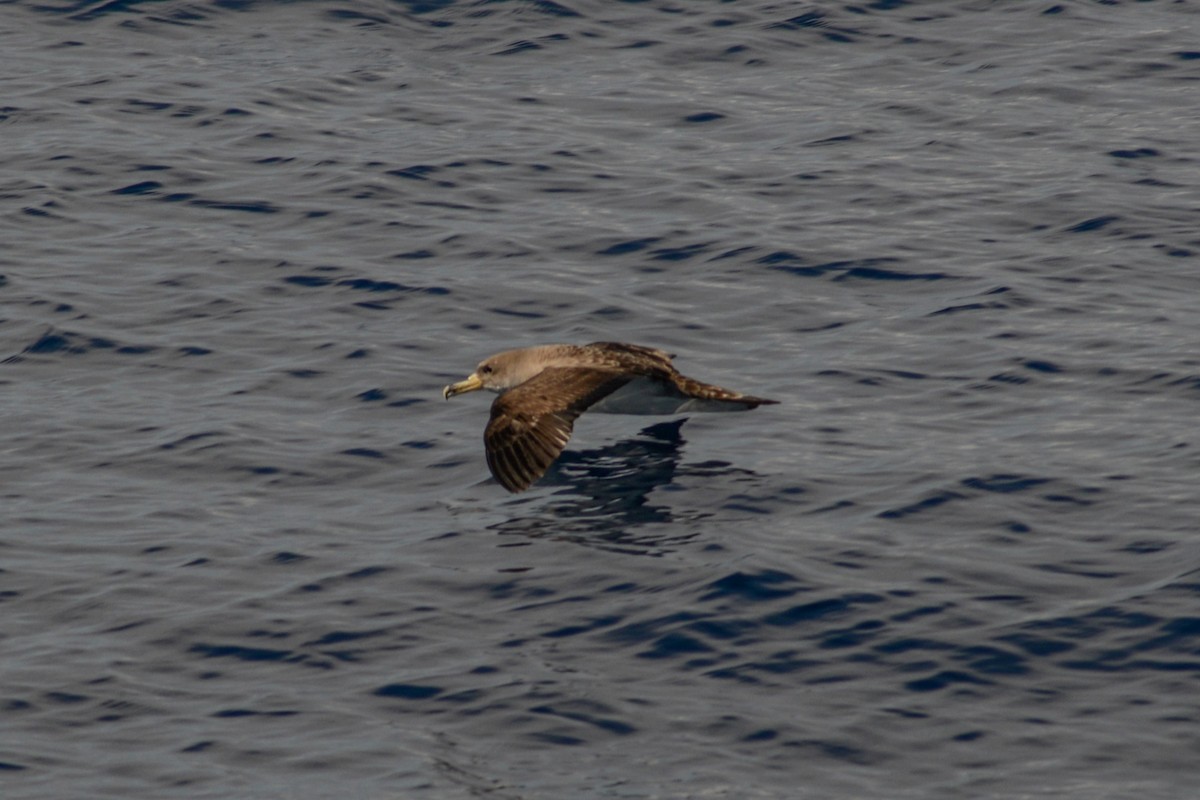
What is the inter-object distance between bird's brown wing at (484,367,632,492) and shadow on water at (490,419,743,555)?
0.37 meters

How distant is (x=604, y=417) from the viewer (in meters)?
17.7

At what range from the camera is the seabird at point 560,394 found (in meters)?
14.6

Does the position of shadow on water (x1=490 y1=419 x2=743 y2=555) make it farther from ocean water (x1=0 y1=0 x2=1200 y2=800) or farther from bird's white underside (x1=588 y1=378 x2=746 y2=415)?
bird's white underside (x1=588 y1=378 x2=746 y2=415)

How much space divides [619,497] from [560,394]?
106 cm

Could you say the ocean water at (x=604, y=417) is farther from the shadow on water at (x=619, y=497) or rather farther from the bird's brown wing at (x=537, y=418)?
the bird's brown wing at (x=537, y=418)

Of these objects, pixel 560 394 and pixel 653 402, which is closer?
pixel 560 394

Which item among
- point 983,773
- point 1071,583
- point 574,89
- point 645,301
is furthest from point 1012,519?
point 574,89

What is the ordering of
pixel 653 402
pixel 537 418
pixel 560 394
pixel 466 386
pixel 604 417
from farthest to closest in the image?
pixel 604 417
pixel 466 386
pixel 653 402
pixel 560 394
pixel 537 418

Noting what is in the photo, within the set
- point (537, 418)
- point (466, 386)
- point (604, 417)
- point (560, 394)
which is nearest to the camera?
point (537, 418)

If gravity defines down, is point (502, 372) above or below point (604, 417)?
above

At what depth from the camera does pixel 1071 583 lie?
41.6 ft

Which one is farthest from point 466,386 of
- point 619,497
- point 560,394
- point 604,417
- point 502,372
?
point 619,497

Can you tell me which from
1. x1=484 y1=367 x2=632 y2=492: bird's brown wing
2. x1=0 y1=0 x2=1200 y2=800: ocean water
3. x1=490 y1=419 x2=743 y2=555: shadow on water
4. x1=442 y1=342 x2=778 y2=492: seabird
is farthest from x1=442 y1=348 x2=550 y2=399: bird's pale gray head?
x1=490 y1=419 x2=743 y2=555: shadow on water

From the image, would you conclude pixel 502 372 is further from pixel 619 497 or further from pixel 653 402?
pixel 619 497
